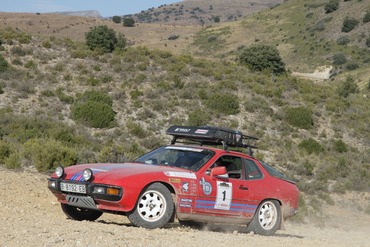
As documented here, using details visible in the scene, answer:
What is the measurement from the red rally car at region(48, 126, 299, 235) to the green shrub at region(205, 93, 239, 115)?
76.4 feet

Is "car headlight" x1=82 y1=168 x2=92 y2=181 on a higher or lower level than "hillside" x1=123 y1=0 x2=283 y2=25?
lower

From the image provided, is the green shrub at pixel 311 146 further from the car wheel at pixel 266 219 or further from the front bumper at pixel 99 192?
the front bumper at pixel 99 192

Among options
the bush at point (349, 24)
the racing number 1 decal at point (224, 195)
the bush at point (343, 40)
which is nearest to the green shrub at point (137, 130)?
the racing number 1 decal at point (224, 195)

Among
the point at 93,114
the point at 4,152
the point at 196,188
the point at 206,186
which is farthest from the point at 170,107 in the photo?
the point at 196,188

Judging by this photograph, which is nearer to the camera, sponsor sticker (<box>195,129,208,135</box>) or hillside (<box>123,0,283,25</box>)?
sponsor sticker (<box>195,129,208,135</box>)

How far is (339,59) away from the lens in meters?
69.1

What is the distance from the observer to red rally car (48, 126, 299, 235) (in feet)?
26.5

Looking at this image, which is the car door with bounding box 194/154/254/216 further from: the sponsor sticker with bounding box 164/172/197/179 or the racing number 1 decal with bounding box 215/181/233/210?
the sponsor sticker with bounding box 164/172/197/179

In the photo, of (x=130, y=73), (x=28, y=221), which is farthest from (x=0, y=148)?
(x=130, y=73)

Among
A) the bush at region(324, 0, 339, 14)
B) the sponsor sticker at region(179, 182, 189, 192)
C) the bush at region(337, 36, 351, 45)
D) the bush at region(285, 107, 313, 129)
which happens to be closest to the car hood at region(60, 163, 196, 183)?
the sponsor sticker at region(179, 182, 189, 192)

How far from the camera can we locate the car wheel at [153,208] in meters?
8.10

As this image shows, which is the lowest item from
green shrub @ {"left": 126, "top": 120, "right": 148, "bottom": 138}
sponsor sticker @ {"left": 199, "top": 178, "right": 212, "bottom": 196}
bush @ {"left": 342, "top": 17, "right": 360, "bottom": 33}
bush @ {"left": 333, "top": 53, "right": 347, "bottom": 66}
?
green shrub @ {"left": 126, "top": 120, "right": 148, "bottom": 138}

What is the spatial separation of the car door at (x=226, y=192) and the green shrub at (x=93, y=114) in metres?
20.2

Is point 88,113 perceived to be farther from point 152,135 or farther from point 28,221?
point 28,221
